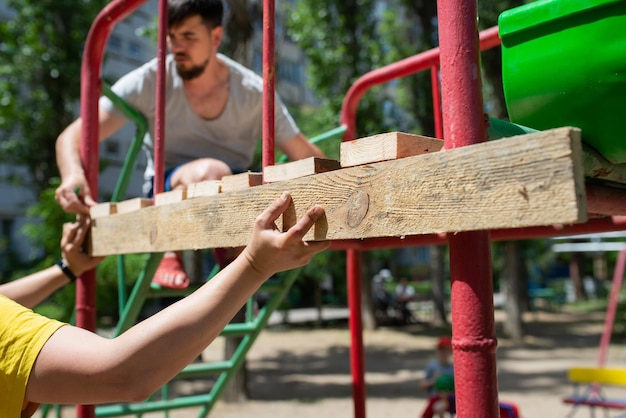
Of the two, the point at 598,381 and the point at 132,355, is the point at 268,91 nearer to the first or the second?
the point at 132,355

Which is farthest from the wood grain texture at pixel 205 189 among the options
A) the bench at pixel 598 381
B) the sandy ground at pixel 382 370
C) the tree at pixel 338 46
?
the tree at pixel 338 46

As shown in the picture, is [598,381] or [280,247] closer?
[280,247]

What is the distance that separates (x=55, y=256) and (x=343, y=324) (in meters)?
9.56

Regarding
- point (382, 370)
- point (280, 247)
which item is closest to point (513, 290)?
point (382, 370)

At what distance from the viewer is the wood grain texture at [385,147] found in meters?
1.00

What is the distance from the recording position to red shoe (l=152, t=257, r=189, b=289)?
2255mm

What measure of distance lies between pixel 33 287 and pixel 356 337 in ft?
3.91

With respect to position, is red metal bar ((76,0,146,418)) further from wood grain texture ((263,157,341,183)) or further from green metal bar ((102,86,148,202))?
wood grain texture ((263,157,341,183))

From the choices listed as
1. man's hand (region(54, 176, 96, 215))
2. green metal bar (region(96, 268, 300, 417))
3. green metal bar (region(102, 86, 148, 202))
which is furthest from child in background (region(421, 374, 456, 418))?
man's hand (region(54, 176, 96, 215))

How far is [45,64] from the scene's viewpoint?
11539 mm

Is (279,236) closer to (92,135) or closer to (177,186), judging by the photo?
(177,186)

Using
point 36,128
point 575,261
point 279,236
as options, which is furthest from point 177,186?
point 575,261

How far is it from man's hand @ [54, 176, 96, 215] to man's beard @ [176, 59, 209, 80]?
1.69 feet

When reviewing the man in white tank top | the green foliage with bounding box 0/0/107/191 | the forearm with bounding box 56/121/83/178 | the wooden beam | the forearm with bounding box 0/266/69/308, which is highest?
the green foliage with bounding box 0/0/107/191
